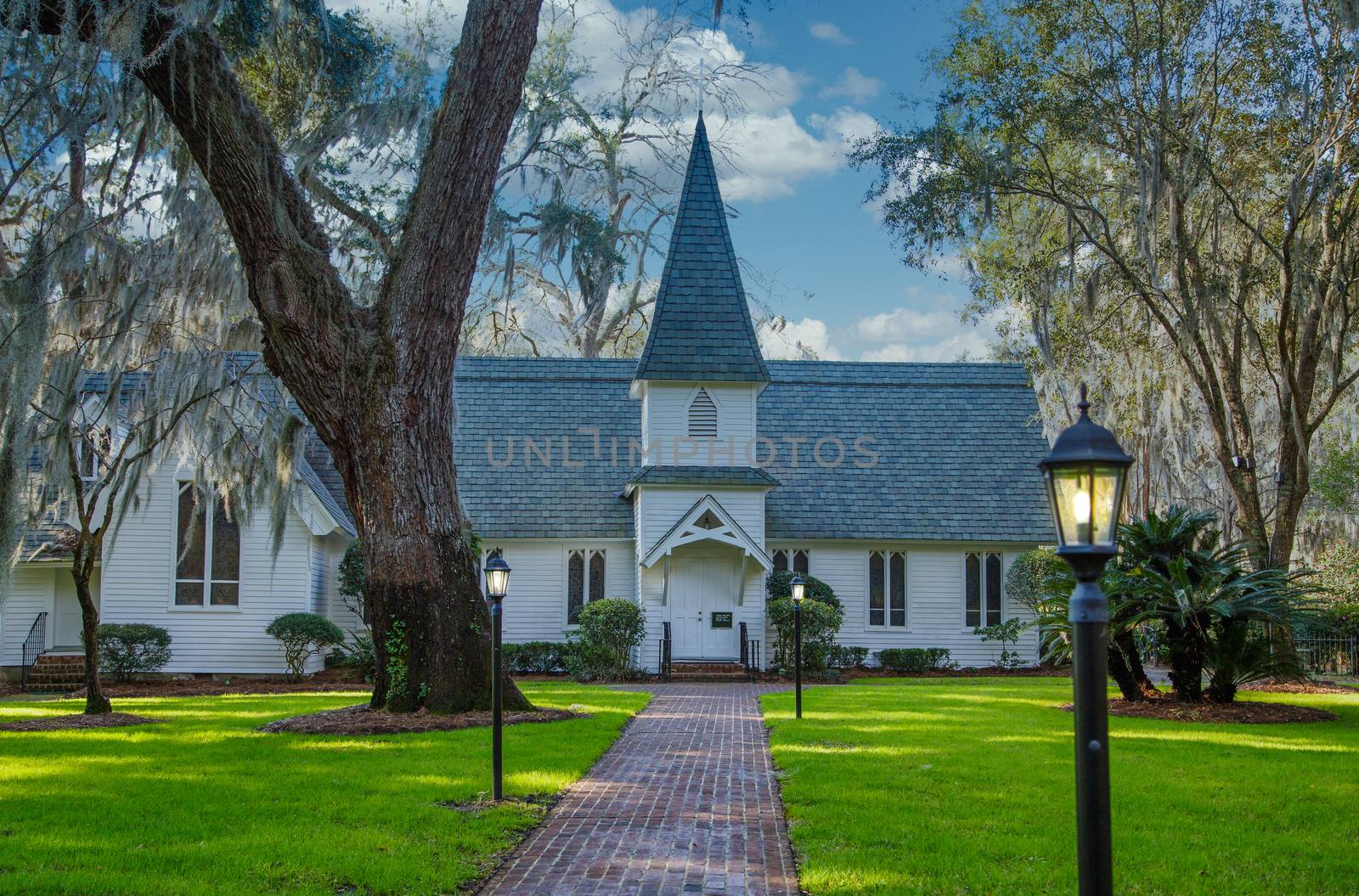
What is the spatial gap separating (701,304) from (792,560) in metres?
5.85

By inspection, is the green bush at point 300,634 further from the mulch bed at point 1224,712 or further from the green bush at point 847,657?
the mulch bed at point 1224,712

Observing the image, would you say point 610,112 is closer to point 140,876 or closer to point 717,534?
point 717,534

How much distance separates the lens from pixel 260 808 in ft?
25.9

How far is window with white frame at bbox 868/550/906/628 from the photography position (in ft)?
82.7

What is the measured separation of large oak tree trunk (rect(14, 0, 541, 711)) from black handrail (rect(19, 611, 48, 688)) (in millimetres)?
12630

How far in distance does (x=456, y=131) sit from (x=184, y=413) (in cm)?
561

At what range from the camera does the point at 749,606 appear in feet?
77.0

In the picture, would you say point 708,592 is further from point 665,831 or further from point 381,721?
point 665,831

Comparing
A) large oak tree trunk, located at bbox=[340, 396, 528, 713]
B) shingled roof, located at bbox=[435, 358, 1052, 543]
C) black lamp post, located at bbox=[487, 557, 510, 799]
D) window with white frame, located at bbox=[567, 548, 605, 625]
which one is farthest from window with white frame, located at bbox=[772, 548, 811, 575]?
black lamp post, located at bbox=[487, 557, 510, 799]

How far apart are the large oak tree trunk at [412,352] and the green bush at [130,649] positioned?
10.7 metres

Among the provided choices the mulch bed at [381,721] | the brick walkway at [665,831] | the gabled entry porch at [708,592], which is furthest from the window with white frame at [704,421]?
the brick walkway at [665,831]

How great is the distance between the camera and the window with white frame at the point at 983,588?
993 inches

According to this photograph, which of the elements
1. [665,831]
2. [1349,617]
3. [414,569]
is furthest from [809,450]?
[665,831]

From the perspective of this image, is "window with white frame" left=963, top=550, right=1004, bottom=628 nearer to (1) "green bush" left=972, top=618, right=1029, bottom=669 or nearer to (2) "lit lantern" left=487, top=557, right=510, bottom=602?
(1) "green bush" left=972, top=618, right=1029, bottom=669
